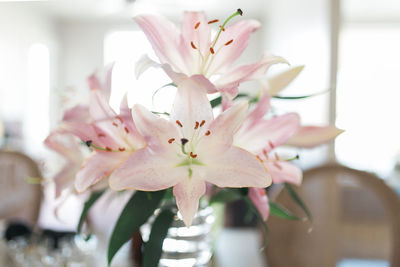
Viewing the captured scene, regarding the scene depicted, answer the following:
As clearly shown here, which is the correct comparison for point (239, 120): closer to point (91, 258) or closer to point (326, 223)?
point (91, 258)

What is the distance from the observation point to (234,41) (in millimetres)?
469

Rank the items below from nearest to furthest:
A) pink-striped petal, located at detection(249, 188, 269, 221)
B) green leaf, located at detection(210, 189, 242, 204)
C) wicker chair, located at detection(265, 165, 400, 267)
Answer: pink-striped petal, located at detection(249, 188, 269, 221), green leaf, located at detection(210, 189, 242, 204), wicker chair, located at detection(265, 165, 400, 267)

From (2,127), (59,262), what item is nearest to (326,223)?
(59,262)

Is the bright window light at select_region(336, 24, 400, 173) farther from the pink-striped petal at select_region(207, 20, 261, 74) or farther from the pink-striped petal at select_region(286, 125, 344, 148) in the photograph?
the pink-striped petal at select_region(207, 20, 261, 74)

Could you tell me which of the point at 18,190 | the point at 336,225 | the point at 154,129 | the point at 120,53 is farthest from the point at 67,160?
the point at 120,53

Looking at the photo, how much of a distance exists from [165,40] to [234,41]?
78mm

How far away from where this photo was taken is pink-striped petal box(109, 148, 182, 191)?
406 mm

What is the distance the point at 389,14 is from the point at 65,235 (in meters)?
6.99

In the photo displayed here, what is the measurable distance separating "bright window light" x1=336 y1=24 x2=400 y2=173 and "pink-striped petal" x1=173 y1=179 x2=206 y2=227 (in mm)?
6770

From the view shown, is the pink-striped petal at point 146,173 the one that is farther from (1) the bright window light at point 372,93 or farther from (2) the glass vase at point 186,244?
(1) the bright window light at point 372,93

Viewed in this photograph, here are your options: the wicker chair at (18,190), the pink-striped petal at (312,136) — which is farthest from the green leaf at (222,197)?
the wicker chair at (18,190)

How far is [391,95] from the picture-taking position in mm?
7121

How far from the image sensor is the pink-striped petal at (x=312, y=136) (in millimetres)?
553

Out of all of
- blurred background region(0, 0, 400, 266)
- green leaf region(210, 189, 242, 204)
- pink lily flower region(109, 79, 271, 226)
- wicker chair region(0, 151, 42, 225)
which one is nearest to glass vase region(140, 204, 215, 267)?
green leaf region(210, 189, 242, 204)
